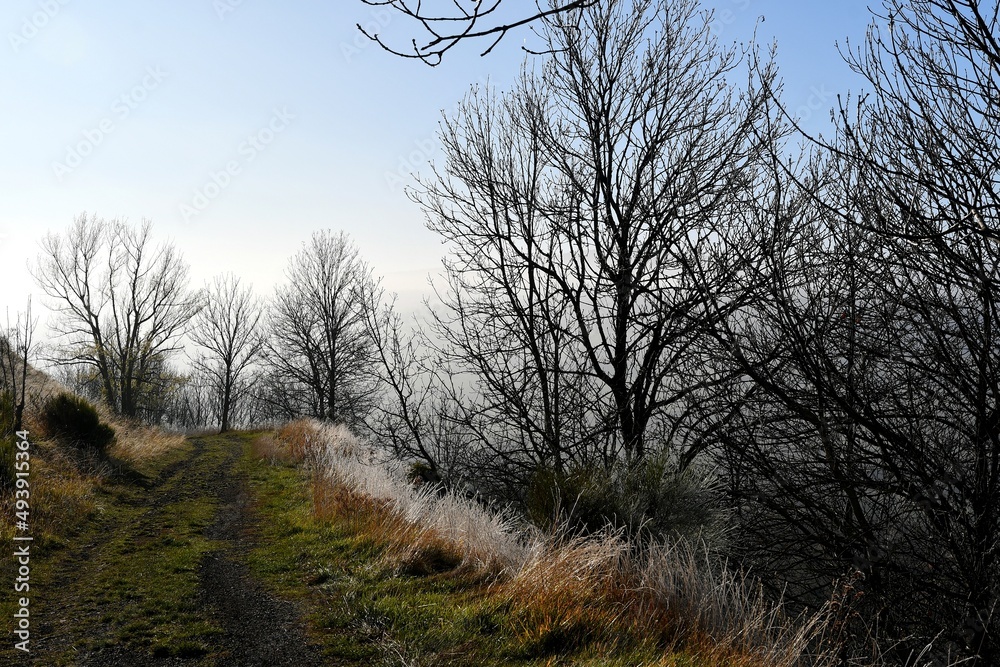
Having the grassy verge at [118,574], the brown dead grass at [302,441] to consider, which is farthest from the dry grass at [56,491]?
the brown dead grass at [302,441]

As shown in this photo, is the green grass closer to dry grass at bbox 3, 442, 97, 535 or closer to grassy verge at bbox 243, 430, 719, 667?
grassy verge at bbox 243, 430, 719, 667

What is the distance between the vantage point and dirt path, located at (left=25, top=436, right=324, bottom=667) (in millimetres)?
4664

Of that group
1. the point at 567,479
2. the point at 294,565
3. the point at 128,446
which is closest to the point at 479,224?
the point at 567,479

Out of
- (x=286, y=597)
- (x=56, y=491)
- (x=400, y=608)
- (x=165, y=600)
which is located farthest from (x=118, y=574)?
(x=400, y=608)

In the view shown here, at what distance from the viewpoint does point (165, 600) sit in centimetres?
581

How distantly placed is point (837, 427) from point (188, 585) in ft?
21.3

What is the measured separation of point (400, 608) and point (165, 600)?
2511mm

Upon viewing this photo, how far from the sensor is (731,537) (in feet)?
24.4

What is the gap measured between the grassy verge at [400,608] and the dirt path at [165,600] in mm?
313

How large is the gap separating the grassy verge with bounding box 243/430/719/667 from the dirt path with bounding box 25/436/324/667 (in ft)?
1.03

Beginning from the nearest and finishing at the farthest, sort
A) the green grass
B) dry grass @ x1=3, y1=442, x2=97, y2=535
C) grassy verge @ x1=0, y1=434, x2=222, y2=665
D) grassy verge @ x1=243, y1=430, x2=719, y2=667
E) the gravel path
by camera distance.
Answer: grassy verge @ x1=243, y1=430, x2=719, y2=667 < the green grass < the gravel path < grassy verge @ x1=0, y1=434, x2=222, y2=665 < dry grass @ x1=3, y1=442, x2=97, y2=535
